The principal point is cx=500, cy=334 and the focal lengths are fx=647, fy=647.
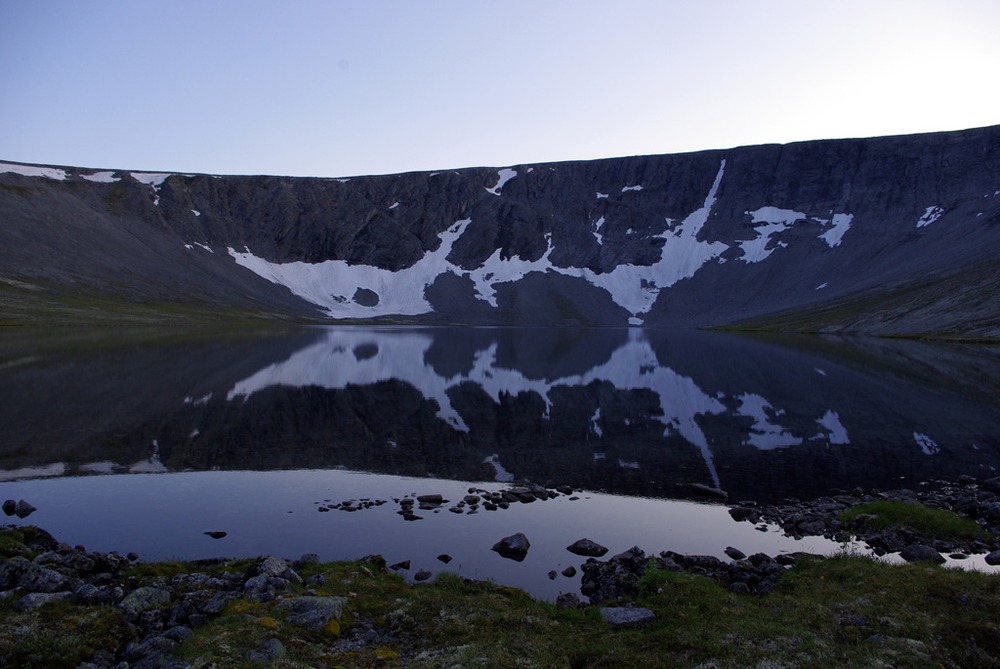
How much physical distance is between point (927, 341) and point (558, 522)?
97.5 m

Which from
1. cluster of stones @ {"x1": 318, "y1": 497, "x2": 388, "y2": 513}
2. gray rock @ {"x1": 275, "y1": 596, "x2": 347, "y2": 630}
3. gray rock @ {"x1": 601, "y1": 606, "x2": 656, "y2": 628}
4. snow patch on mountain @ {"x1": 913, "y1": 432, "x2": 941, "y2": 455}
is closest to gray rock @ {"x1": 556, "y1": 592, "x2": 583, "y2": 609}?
gray rock @ {"x1": 601, "y1": 606, "x2": 656, "y2": 628}

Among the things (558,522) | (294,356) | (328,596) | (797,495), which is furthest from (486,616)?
(294,356)

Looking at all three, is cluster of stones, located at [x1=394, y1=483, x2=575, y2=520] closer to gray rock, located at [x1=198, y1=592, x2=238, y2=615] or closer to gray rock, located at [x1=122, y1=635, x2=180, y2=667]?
gray rock, located at [x1=198, y1=592, x2=238, y2=615]

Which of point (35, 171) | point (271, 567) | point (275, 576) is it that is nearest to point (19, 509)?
point (271, 567)

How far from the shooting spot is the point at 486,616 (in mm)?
11930

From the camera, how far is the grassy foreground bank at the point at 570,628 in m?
10.0

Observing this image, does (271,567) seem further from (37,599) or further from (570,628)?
(570,628)

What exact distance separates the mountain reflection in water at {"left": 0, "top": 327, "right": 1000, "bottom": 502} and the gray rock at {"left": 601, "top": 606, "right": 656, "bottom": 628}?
36.4ft

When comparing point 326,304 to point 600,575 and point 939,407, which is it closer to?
point 939,407

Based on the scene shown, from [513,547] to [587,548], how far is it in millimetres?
1974

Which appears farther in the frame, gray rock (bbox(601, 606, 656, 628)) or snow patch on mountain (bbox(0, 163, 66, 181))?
snow patch on mountain (bbox(0, 163, 66, 181))

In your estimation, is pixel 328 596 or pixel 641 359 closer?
pixel 328 596

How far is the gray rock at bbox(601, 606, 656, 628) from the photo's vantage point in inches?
464

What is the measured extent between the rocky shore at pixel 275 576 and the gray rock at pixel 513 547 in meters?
0.04
